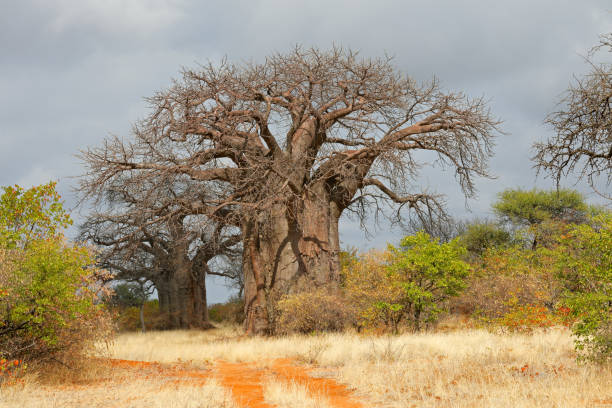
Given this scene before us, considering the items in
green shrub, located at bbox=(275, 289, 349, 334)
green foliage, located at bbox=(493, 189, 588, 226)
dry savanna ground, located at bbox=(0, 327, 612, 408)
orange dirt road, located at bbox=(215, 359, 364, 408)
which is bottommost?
orange dirt road, located at bbox=(215, 359, 364, 408)

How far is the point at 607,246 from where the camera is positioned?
8156mm

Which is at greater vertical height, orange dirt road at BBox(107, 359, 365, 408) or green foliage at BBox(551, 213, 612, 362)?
green foliage at BBox(551, 213, 612, 362)

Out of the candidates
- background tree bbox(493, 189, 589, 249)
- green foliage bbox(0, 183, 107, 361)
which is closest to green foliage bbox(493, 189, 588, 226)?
background tree bbox(493, 189, 589, 249)

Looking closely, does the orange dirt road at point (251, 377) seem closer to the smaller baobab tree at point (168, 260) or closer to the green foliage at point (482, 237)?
the smaller baobab tree at point (168, 260)

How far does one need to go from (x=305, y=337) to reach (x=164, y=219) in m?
5.20

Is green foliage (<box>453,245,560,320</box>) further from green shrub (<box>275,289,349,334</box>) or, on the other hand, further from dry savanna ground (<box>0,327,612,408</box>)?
green shrub (<box>275,289,349,334</box>)

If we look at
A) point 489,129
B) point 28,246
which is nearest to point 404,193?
point 489,129

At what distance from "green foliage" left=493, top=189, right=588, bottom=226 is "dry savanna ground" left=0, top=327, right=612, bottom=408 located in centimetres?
1853

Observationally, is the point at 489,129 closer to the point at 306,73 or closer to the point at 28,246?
the point at 306,73

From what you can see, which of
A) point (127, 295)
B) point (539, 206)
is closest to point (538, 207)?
point (539, 206)

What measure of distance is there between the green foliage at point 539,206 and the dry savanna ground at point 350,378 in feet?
60.8

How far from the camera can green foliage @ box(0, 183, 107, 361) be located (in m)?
9.18

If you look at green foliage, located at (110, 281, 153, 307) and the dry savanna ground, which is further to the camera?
green foliage, located at (110, 281, 153, 307)

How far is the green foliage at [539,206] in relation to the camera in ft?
98.2
